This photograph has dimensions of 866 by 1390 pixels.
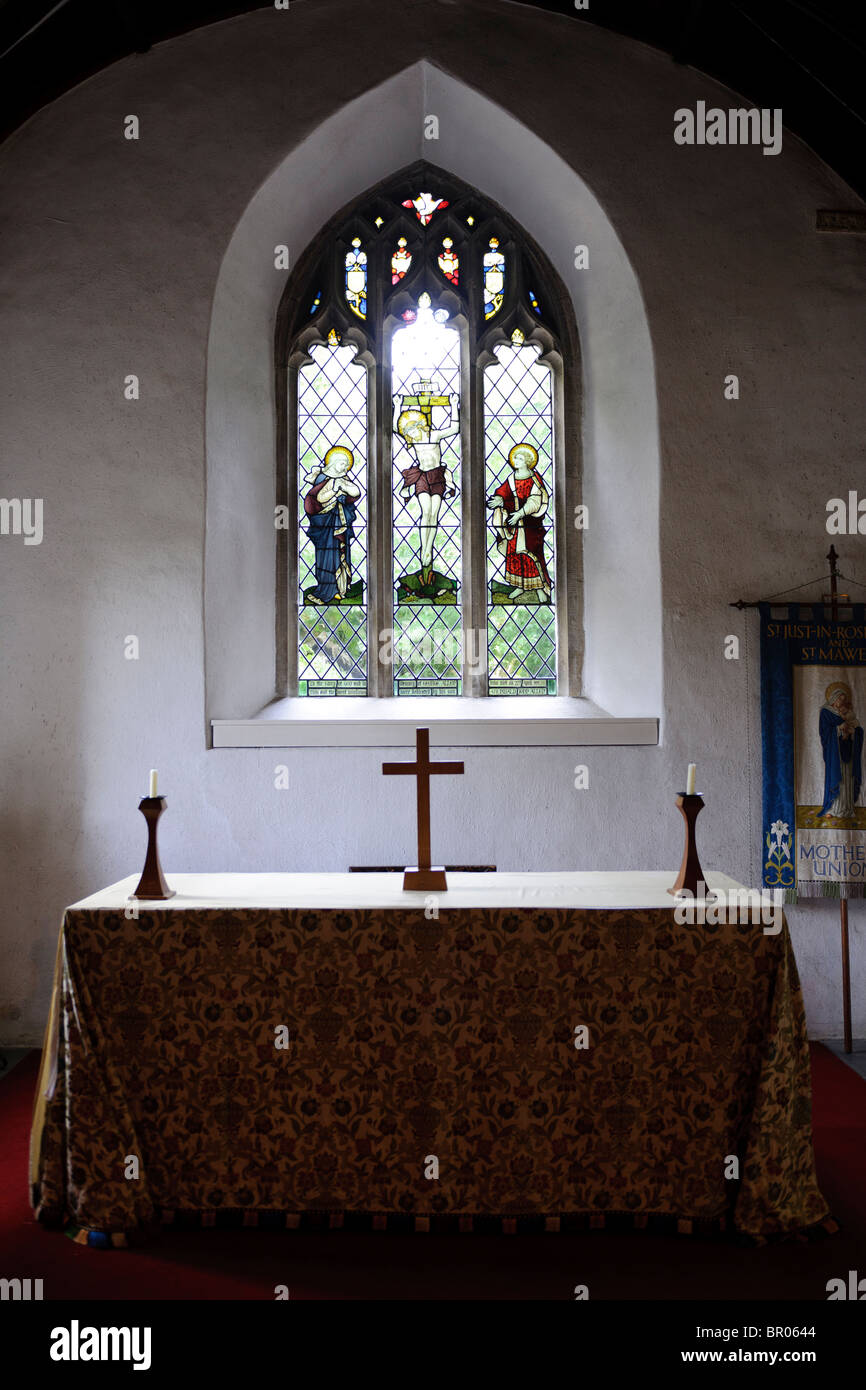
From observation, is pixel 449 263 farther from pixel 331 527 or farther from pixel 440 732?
pixel 440 732

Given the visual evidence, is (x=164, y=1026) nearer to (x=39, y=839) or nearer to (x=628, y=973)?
(x=628, y=973)

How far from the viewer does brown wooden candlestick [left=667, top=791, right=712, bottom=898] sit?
2852 millimetres

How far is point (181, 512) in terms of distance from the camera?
4.72 metres

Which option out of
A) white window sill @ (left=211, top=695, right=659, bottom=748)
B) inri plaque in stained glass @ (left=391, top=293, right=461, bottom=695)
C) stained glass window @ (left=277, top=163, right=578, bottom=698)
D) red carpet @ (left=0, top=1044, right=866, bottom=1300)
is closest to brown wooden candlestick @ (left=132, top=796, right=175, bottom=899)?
red carpet @ (left=0, top=1044, right=866, bottom=1300)

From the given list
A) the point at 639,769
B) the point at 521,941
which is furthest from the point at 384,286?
the point at 521,941

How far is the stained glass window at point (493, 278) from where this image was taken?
5.60 meters

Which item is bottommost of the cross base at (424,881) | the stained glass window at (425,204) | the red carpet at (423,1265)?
the red carpet at (423,1265)

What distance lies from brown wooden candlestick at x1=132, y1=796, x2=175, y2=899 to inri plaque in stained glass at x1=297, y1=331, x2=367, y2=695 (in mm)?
2458

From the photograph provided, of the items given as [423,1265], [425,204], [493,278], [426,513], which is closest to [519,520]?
[426,513]

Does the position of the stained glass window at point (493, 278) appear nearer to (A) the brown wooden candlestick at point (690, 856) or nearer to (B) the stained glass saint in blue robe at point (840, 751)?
(B) the stained glass saint in blue robe at point (840, 751)

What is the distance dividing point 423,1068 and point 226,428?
134 inches

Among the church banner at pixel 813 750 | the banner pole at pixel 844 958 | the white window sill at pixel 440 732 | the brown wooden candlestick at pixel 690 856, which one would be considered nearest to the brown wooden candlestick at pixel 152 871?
the brown wooden candlestick at pixel 690 856

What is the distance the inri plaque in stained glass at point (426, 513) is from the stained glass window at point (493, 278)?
0.87ft

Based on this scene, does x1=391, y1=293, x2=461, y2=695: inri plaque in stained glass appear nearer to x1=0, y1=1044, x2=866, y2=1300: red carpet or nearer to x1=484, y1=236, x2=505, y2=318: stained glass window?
x1=484, y1=236, x2=505, y2=318: stained glass window
